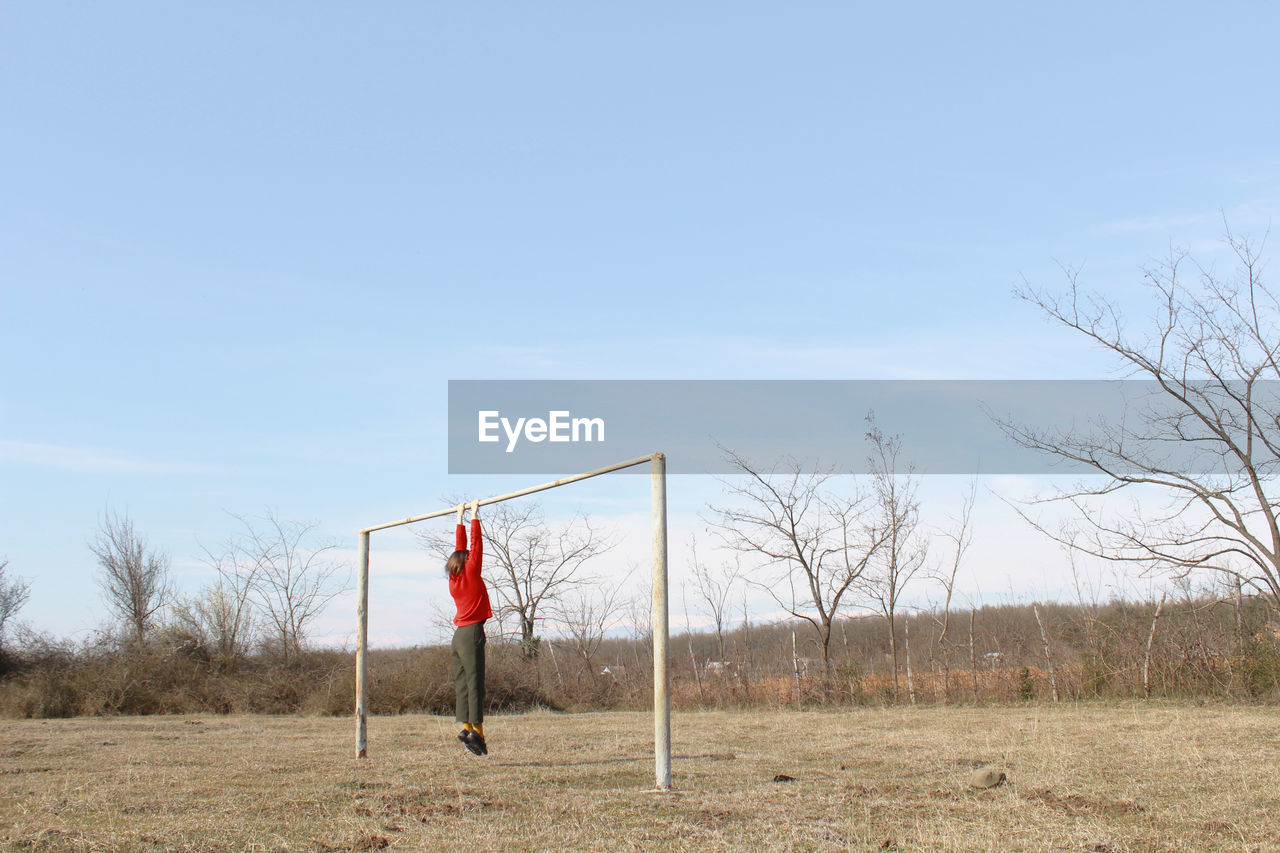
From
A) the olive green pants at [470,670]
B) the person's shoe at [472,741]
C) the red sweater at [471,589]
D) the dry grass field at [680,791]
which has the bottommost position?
the dry grass field at [680,791]

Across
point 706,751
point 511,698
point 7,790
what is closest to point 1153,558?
point 706,751

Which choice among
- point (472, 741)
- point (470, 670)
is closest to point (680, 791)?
point (472, 741)

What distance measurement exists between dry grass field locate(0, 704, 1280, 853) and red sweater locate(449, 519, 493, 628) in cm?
134

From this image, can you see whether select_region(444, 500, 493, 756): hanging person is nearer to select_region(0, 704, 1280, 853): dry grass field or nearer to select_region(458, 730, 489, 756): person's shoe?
select_region(458, 730, 489, 756): person's shoe

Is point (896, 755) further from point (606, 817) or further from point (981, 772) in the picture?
point (606, 817)

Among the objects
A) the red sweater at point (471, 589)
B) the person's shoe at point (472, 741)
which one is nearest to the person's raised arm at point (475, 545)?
the red sweater at point (471, 589)

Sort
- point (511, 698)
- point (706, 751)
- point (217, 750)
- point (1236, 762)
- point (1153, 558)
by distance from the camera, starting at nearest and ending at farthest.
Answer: point (1236, 762) < point (706, 751) < point (217, 750) < point (1153, 558) < point (511, 698)

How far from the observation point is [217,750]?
1092 cm

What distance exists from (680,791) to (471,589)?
2.53 meters

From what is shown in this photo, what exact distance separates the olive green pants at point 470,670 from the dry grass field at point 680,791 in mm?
556

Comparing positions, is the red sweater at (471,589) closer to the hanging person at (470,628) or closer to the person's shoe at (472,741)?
the hanging person at (470,628)

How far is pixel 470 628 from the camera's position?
8172 mm

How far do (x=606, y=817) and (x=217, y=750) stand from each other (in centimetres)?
705

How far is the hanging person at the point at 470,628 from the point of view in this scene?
805 cm
